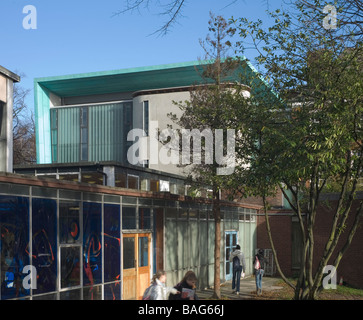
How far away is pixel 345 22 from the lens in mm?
11492

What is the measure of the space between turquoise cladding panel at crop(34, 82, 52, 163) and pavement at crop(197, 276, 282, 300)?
86.3 ft

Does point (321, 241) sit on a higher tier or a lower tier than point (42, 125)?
lower

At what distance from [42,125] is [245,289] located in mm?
31916

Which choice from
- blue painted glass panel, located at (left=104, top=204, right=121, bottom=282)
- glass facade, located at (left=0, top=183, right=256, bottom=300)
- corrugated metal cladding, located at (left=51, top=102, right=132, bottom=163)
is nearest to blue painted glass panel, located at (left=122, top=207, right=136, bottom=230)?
glass facade, located at (left=0, top=183, right=256, bottom=300)

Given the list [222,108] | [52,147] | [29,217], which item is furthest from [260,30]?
[52,147]

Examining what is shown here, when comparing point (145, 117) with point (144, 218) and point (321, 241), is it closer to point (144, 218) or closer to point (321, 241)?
point (321, 241)

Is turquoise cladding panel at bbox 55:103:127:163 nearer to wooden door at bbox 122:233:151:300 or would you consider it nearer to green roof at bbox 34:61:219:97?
green roof at bbox 34:61:219:97

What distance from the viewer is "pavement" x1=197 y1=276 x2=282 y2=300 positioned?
23948 millimetres

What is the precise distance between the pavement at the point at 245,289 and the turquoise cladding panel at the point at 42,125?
26.3 metres

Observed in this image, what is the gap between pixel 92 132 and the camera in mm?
52812

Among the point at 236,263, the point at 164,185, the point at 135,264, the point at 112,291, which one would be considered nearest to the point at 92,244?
the point at 112,291

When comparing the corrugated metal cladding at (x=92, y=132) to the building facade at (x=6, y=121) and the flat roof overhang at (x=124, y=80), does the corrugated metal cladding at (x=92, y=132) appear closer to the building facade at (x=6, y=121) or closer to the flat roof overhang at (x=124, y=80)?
the flat roof overhang at (x=124, y=80)

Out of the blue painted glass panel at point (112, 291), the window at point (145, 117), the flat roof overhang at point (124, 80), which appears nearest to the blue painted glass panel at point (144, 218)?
the blue painted glass panel at point (112, 291)

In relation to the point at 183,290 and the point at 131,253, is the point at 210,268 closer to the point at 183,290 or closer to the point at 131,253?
the point at 131,253
